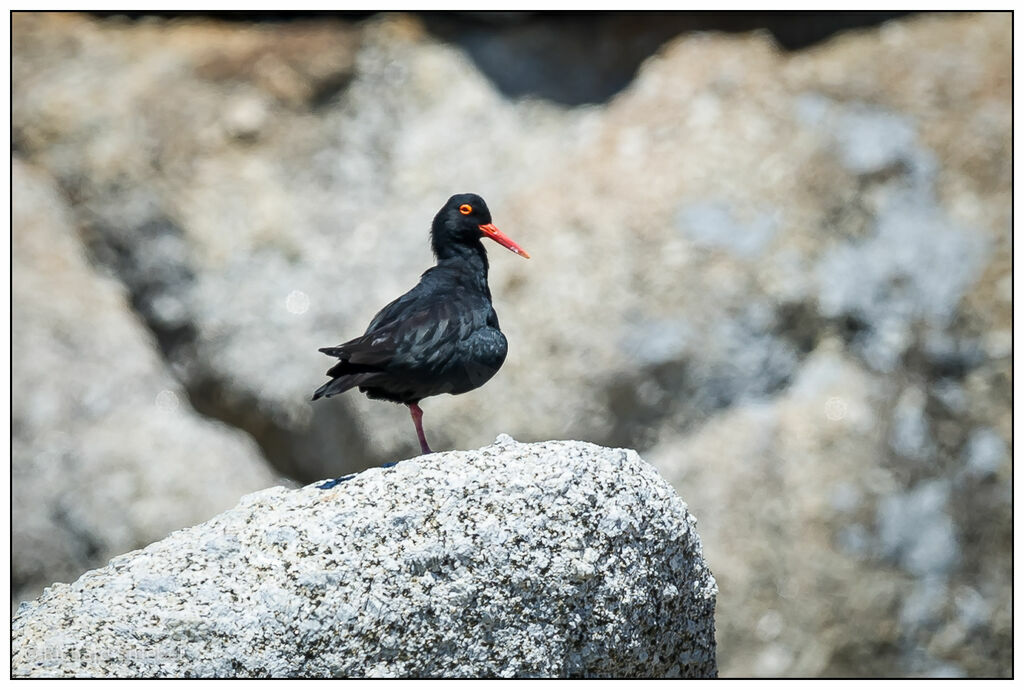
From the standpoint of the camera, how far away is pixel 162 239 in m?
14.0

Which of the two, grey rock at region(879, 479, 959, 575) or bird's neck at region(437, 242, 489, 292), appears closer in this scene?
bird's neck at region(437, 242, 489, 292)

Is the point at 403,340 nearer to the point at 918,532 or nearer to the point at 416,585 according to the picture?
the point at 416,585

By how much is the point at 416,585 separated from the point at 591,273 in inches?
311

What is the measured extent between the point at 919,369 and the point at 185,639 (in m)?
9.74

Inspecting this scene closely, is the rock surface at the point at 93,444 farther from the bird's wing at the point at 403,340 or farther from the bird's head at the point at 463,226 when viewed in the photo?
the bird's wing at the point at 403,340

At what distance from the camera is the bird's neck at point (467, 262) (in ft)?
23.9

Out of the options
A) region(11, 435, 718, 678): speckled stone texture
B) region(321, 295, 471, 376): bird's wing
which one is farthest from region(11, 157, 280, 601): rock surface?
region(11, 435, 718, 678): speckled stone texture

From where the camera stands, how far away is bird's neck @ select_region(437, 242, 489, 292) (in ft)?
23.9

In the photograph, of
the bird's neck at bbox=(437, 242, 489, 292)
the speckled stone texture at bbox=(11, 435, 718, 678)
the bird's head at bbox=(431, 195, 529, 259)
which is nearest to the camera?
the speckled stone texture at bbox=(11, 435, 718, 678)

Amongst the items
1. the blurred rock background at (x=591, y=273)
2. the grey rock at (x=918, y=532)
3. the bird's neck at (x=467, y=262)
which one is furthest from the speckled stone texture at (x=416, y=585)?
the grey rock at (x=918, y=532)

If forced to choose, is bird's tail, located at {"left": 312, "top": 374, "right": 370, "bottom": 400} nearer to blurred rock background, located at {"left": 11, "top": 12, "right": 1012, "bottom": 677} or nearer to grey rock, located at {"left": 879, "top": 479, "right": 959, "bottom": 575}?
blurred rock background, located at {"left": 11, "top": 12, "right": 1012, "bottom": 677}

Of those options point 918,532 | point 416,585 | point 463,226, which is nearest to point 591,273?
point 918,532

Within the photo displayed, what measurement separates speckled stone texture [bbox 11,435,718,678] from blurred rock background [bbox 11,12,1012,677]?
6510mm

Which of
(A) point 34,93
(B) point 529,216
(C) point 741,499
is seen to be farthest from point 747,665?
(A) point 34,93
